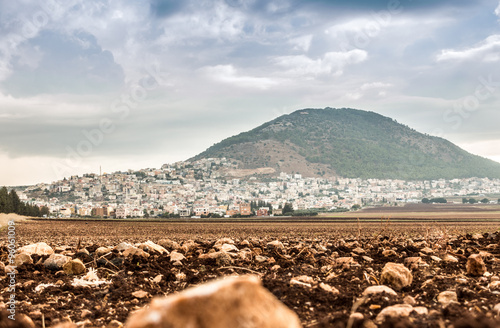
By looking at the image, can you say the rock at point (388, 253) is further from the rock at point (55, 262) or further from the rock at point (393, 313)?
the rock at point (55, 262)

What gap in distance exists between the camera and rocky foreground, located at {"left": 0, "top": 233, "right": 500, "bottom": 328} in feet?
17.8

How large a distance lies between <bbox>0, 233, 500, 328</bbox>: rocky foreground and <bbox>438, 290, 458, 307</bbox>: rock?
0.8 inches

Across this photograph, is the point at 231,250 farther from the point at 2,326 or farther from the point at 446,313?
the point at 2,326

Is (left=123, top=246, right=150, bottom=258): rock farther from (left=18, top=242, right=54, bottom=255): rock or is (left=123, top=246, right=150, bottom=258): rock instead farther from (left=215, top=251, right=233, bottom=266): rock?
(left=18, top=242, right=54, bottom=255): rock

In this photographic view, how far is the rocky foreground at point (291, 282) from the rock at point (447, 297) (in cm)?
2

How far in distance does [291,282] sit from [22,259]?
21.3 feet

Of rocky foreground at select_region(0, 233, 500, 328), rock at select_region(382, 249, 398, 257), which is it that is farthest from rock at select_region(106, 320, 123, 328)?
rock at select_region(382, 249, 398, 257)

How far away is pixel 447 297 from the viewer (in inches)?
243

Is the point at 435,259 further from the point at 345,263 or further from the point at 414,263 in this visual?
the point at 345,263

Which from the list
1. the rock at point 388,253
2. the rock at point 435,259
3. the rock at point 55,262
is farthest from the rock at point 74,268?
the rock at point 435,259

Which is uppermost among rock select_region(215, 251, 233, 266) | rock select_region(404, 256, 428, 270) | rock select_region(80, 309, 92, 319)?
rock select_region(215, 251, 233, 266)

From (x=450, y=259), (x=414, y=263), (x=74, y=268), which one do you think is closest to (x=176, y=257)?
A: (x=74, y=268)

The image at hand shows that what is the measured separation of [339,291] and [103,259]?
5.54m

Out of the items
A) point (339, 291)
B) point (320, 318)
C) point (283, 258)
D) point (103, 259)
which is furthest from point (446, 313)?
point (103, 259)
